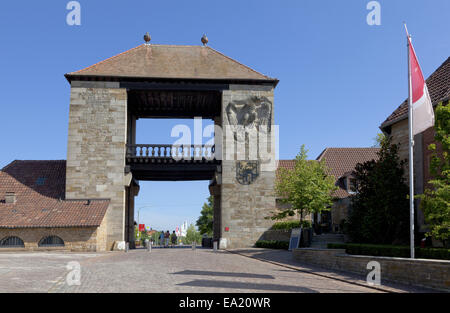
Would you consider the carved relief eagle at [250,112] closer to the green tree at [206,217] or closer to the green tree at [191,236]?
the green tree at [206,217]

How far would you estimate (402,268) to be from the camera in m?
14.2

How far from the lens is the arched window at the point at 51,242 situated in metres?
32.7

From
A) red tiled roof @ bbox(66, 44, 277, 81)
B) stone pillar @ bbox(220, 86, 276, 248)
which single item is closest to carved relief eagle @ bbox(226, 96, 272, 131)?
stone pillar @ bbox(220, 86, 276, 248)

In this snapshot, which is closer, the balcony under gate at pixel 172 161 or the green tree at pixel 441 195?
the green tree at pixel 441 195

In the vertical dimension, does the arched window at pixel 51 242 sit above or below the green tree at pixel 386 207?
below

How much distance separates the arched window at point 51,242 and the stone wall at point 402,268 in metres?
20.2

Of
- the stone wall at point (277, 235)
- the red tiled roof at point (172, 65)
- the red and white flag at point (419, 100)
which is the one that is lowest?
the stone wall at point (277, 235)

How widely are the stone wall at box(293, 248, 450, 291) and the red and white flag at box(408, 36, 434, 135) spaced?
452cm

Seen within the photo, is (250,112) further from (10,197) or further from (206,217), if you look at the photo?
(206,217)

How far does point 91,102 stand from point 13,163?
31.5 ft

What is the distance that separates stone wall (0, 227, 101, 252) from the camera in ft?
107

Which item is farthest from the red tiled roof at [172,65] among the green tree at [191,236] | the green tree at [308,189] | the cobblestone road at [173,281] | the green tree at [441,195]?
the green tree at [191,236]

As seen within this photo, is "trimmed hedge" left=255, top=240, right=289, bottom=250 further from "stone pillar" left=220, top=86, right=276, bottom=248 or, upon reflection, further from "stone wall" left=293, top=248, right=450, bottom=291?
"stone wall" left=293, top=248, right=450, bottom=291

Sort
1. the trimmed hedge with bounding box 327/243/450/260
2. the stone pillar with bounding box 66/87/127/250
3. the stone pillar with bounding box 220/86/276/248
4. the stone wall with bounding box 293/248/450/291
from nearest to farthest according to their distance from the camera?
the stone wall with bounding box 293/248/450/291 → the trimmed hedge with bounding box 327/243/450/260 → the stone pillar with bounding box 66/87/127/250 → the stone pillar with bounding box 220/86/276/248
